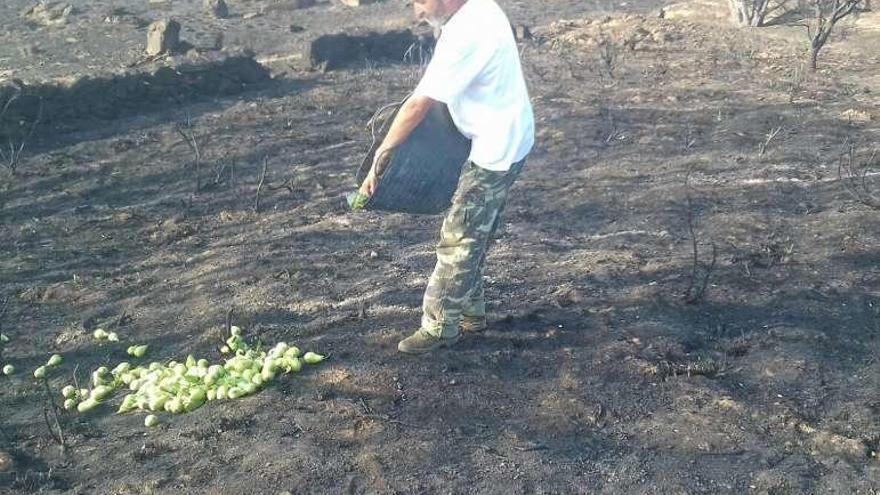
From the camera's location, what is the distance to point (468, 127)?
13.4 feet

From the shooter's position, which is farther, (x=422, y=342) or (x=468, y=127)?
(x=422, y=342)

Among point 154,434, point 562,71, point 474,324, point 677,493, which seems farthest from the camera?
point 562,71

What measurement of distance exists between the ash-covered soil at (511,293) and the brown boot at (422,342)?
0.07 m

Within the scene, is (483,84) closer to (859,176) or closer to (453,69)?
(453,69)

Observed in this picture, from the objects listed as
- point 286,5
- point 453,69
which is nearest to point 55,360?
point 453,69

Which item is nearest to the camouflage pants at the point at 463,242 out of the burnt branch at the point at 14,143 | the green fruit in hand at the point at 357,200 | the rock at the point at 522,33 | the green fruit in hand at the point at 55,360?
the green fruit in hand at the point at 357,200

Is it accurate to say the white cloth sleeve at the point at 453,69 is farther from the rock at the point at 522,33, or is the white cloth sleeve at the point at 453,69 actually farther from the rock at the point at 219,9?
the rock at the point at 219,9

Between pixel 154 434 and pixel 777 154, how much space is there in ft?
19.6

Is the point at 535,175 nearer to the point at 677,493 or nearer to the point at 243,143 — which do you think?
the point at 243,143

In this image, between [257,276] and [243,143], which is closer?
[257,276]

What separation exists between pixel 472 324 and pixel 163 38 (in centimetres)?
911

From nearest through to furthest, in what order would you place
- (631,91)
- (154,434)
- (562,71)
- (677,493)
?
(677,493) < (154,434) < (631,91) < (562,71)

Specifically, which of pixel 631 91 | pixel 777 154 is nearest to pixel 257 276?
pixel 777 154

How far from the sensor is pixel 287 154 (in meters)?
8.46
